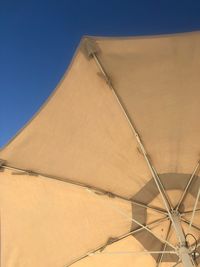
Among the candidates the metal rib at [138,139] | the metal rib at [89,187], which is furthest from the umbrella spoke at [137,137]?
the metal rib at [89,187]

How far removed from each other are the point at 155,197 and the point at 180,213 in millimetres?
462

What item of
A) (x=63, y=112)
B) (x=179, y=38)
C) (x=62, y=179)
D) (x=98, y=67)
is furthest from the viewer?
(x=62, y=179)

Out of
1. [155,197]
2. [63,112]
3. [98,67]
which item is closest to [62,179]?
[63,112]

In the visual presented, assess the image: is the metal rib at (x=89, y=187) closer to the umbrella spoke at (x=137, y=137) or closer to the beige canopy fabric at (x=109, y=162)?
the beige canopy fabric at (x=109, y=162)

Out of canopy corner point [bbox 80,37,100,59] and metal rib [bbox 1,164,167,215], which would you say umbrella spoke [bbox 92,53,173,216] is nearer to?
canopy corner point [bbox 80,37,100,59]

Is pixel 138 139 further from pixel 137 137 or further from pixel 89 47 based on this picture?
pixel 89 47

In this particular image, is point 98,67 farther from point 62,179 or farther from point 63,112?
point 62,179

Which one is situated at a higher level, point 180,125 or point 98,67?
point 98,67

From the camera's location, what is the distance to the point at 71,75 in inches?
146

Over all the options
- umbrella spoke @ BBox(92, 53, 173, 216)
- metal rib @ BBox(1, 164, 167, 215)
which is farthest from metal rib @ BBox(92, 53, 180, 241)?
metal rib @ BBox(1, 164, 167, 215)

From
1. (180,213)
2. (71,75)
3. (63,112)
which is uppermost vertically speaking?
(71,75)

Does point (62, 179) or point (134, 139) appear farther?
point (62, 179)

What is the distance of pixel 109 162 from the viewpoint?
14.6ft

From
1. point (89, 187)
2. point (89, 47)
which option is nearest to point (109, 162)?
point (89, 187)
